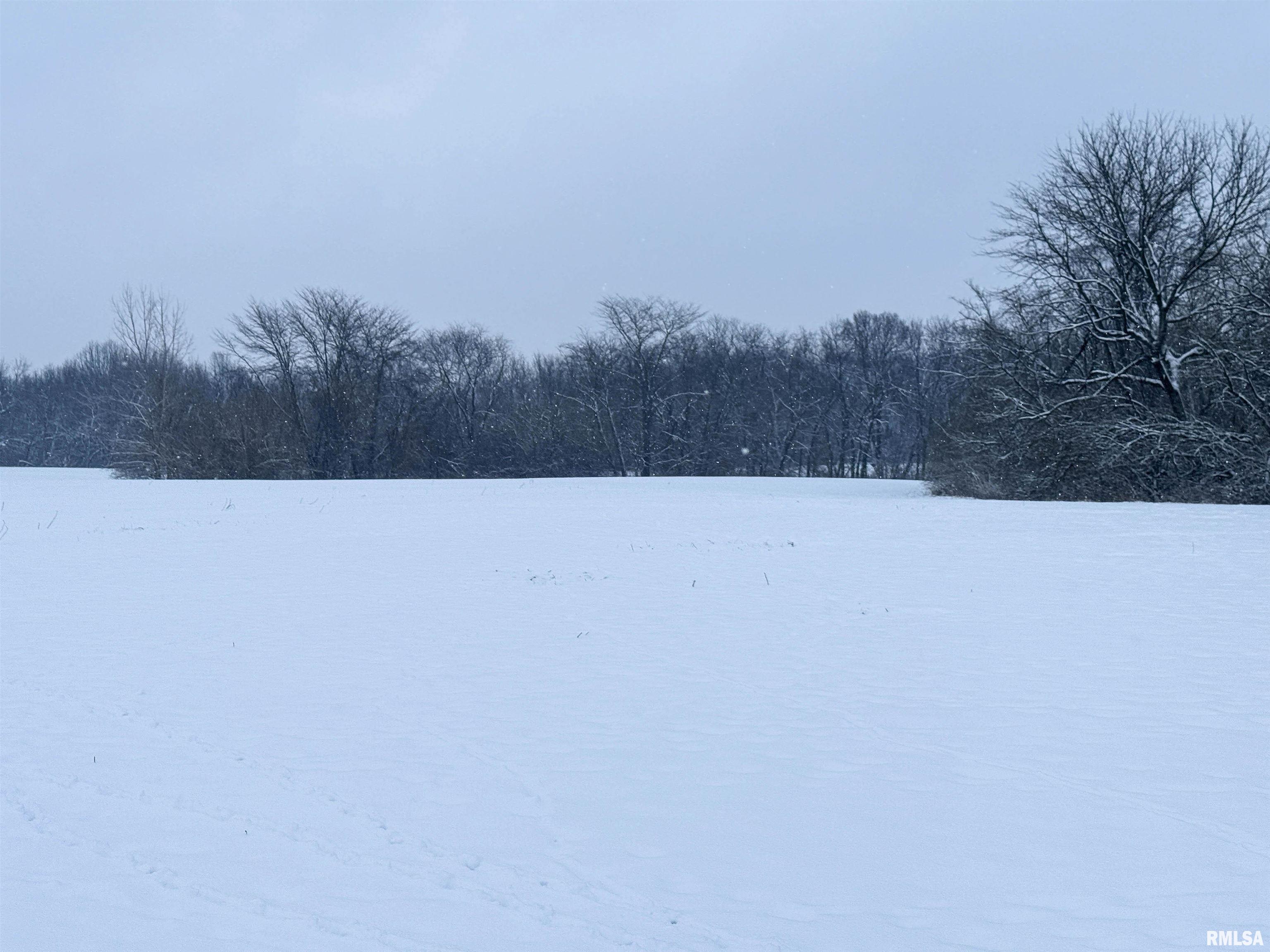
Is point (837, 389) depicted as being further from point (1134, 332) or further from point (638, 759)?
point (638, 759)

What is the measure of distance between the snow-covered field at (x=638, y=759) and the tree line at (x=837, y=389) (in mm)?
14323

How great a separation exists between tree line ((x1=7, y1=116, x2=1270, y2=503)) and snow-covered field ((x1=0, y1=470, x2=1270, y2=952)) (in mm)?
14323

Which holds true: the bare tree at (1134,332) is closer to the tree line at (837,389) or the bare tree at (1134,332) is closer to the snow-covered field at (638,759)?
the tree line at (837,389)

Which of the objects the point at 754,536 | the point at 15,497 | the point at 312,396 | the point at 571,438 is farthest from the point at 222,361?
the point at 754,536

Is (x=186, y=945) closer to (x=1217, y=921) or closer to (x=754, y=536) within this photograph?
(x=1217, y=921)

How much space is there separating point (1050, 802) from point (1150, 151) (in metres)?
27.1

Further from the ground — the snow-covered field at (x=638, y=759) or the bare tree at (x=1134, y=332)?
the bare tree at (x=1134, y=332)

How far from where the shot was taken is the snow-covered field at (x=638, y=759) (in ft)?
12.2

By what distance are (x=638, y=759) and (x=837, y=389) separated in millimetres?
65084

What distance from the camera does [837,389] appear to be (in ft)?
224

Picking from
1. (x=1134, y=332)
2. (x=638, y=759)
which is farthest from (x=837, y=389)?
(x=638, y=759)

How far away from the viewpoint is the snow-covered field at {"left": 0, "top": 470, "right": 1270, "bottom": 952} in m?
3.72

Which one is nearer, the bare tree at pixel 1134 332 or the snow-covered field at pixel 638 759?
the snow-covered field at pixel 638 759

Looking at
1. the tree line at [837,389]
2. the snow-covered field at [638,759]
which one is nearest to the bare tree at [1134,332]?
the tree line at [837,389]
